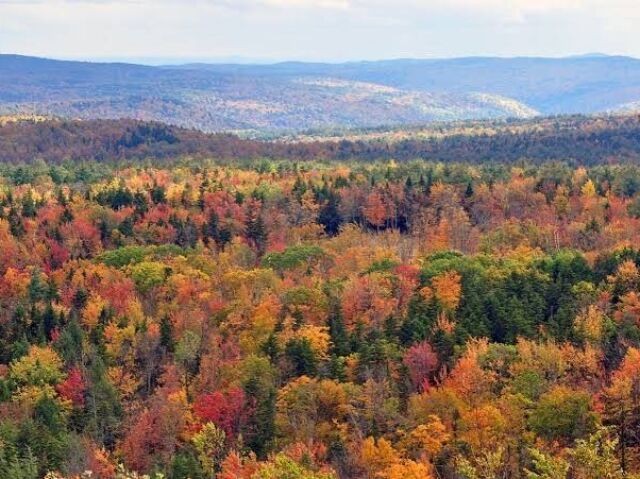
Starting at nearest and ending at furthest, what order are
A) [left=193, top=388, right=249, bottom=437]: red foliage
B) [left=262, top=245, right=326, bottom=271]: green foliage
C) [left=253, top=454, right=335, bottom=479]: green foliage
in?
[left=253, top=454, right=335, bottom=479]: green foliage < [left=193, top=388, right=249, bottom=437]: red foliage < [left=262, top=245, right=326, bottom=271]: green foliage

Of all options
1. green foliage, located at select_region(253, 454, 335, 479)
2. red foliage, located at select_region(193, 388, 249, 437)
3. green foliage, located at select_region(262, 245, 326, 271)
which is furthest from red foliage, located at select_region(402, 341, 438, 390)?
green foliage, located at select_region(253, 454, 335, 479)

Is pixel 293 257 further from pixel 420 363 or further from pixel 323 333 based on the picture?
pixel 420 363

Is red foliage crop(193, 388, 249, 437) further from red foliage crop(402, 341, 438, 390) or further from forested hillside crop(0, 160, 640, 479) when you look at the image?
red foliage crop(402, 341, 438, 390)

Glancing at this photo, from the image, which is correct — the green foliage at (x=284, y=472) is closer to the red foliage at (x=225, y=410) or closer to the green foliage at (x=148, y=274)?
the red foliage at (x=225, y=410)

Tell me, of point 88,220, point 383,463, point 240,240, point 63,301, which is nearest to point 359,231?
point 240,240

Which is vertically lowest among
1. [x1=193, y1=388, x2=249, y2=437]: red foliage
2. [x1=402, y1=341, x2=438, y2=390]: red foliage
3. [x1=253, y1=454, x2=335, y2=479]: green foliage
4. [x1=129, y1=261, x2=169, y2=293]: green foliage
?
[x1=193, y1=388, x2=249, y2=437]: red foliage

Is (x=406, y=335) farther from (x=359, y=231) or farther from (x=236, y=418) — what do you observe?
(x=359, y=231)

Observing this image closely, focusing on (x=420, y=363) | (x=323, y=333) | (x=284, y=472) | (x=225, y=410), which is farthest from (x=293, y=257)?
(x=284, y=472)

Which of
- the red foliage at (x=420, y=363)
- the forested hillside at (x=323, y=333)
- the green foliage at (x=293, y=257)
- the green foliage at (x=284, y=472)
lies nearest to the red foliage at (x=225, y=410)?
the forested hillside at (x=323, y=333)
